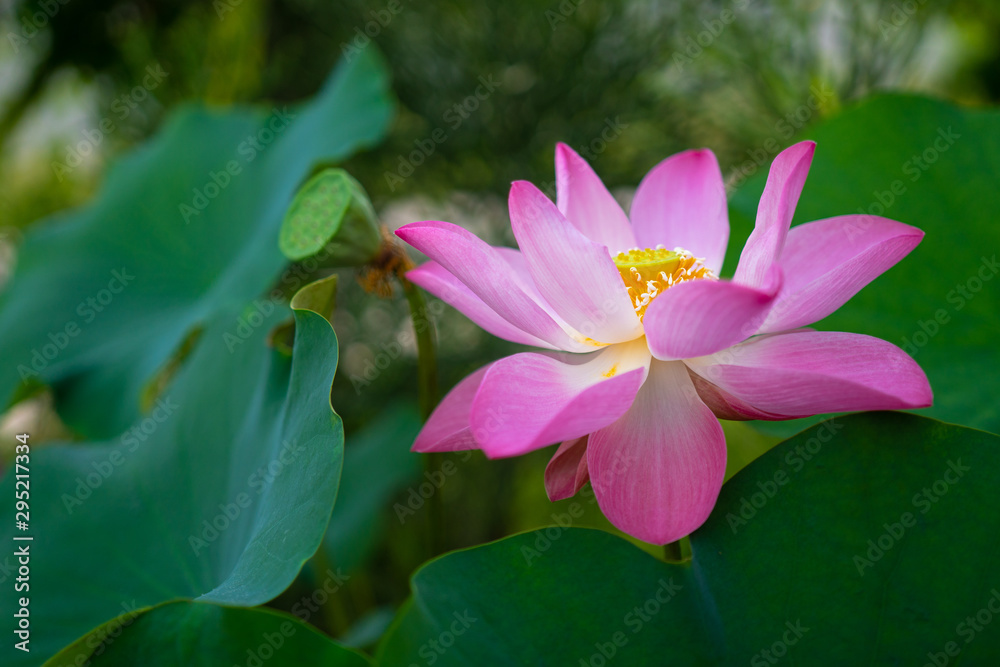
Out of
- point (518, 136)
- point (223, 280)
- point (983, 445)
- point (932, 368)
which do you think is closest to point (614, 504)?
point (983, 445)

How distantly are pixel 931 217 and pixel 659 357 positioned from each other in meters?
0.32

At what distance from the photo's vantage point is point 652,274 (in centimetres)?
43

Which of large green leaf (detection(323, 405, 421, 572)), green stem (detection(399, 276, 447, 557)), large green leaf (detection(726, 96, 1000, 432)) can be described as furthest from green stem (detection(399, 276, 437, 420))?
large green leaf (detection(323, 405, 421, 572))

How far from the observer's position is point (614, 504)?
1.07 feet

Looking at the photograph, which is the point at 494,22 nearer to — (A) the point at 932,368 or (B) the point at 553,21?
(B) the point at 553,21

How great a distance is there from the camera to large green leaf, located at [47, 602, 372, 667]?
346mm

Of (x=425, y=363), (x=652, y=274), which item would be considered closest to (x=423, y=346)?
(x=425, y=363)

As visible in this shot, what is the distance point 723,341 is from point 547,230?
10cm

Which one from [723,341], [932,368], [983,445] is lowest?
[932,368]

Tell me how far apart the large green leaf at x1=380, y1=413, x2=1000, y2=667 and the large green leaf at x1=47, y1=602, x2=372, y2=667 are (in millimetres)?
65

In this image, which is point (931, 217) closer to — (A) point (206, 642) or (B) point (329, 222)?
(B) point (329, 222)

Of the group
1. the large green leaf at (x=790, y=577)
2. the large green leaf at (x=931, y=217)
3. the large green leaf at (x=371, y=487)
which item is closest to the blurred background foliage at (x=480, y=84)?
the large green leaf at (x=371, y=487)

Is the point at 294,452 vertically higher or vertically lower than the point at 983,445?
higher

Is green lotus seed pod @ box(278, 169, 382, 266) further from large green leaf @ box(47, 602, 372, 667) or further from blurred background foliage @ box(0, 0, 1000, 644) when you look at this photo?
blurred background foliage @ box(0, 0, 1000, 644)
